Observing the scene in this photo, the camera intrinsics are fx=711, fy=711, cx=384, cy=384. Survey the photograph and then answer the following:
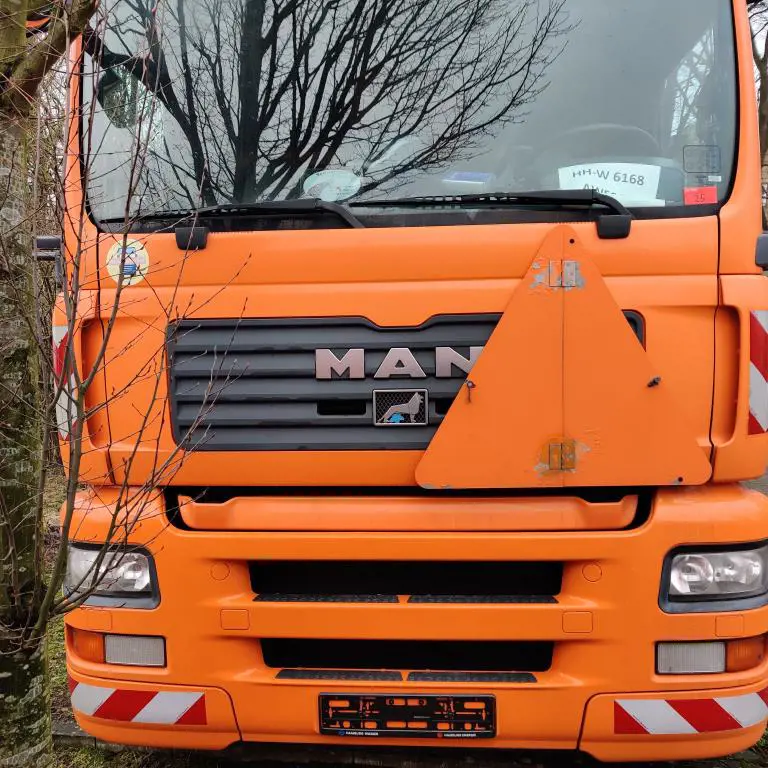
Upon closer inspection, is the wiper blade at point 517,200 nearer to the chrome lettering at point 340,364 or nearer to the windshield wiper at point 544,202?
the windshield wiper at point 544,202

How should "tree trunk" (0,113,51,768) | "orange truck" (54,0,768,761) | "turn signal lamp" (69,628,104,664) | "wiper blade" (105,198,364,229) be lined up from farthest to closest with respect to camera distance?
"turn signal lamp" (69,628,104,664) < "wiper blade" (105,198,364,229) < "orange truck" (54,0,768,761) < "tree trunk" (0,113,51,768)

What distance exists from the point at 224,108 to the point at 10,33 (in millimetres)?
675

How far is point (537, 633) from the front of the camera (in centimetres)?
219

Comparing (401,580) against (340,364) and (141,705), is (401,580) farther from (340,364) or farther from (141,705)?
(141,705)

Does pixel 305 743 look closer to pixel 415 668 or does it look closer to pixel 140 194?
pixel 415 668

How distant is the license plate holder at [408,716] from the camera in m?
2.19

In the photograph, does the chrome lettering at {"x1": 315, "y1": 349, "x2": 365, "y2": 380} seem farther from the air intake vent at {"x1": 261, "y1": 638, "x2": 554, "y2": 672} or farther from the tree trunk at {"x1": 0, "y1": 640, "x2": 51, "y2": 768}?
the tree trunk at {"x1": 0, "y1": 640, "x2": 51, "y2": 768}

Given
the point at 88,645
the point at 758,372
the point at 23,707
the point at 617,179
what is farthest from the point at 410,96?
the point at 23,707

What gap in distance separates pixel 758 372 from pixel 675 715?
3.58 feet

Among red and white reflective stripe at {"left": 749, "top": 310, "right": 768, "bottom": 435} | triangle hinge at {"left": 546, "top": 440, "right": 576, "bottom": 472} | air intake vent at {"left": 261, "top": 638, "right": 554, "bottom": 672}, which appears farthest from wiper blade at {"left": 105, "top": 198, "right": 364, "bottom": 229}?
air intake vent at {"left": 261, "top": 638, "right": 554, "bottom": 672}

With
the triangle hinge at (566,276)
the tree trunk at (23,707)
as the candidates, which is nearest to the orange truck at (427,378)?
the triangle hinge at (566,276)

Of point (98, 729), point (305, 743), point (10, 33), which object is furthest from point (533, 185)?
point (98, 729)

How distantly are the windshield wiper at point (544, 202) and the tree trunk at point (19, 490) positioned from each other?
1.03 metres

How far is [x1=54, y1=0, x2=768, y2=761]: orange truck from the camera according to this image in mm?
2186
